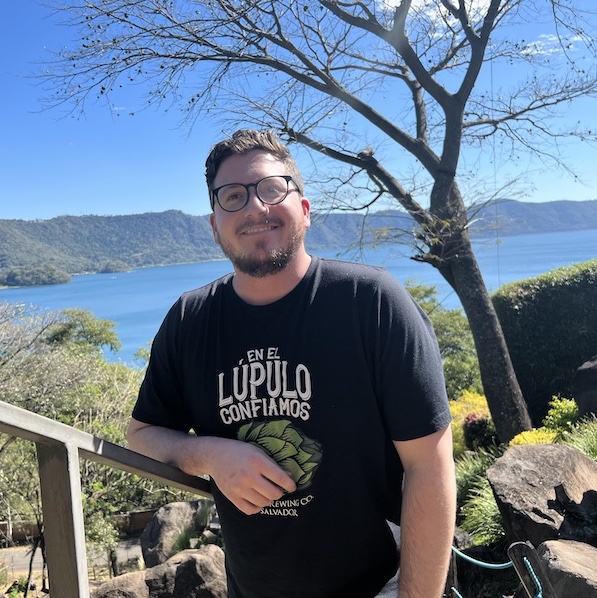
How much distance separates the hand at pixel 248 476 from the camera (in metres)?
1.42

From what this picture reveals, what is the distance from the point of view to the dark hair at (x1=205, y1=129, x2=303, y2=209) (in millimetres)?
1682

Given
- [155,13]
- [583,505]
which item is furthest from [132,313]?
[583,505]

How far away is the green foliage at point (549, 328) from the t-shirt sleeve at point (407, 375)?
8.81m

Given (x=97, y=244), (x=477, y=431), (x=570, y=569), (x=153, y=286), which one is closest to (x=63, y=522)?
(x=570, y=569)

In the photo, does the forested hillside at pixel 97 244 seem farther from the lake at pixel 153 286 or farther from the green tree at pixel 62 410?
the green tree at pixel 62 410

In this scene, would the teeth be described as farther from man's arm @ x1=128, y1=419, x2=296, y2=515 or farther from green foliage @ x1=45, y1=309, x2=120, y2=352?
green foliage @ x1=45, y1=309, x2=120, y2=352

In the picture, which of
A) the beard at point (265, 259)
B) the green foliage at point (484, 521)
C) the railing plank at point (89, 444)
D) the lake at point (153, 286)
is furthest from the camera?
the lake at point (153, 286)

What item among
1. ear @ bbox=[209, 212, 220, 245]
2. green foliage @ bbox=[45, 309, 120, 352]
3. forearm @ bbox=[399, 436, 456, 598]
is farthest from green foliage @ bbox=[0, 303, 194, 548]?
green foliage @ bbox=[45, 309, 120, 352]

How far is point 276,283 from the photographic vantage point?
1593 mm

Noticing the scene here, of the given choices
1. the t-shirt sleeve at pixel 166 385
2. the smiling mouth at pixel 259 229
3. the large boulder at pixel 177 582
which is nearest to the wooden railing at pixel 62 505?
the t-shirt sleeve at pixel 166 385

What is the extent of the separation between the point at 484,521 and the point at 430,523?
173 inches

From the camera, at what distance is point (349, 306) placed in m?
1.47

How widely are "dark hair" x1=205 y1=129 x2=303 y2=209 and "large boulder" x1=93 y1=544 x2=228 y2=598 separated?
17.1 feet

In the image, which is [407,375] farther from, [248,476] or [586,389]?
[586,389]
